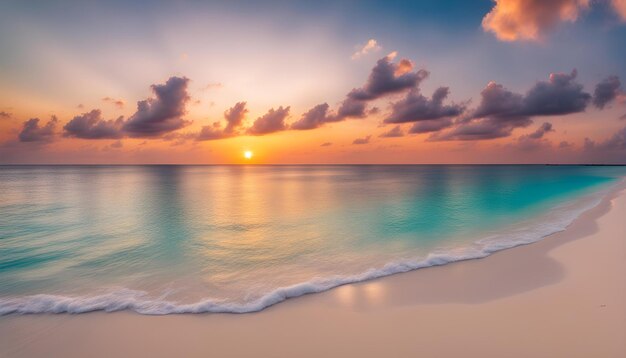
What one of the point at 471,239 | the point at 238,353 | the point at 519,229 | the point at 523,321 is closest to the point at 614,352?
the point at 523,321

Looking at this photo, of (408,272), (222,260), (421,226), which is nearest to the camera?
(408,272)

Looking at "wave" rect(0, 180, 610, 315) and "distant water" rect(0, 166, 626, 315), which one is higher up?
"wave" rect(0, 180, 610, 315)

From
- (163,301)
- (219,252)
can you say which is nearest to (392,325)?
(163,301)

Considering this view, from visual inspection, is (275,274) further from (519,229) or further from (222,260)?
(519,229)

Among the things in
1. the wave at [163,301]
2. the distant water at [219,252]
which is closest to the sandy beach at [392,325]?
the wave at [163,301]

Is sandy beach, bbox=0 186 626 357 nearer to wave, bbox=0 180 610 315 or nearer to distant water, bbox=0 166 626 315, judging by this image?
wave, bbox=0 180 610 315

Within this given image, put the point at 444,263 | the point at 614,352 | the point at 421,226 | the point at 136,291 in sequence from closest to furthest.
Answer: the point at 614,352 < the point at 136,291 < the point at 444,263 < the point at 421,226

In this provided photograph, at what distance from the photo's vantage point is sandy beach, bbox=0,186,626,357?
4.63 m

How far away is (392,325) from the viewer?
5258 millimetres

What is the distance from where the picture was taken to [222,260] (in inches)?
394

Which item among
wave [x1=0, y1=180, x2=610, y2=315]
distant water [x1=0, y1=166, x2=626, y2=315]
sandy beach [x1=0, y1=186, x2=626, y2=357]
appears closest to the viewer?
sandy beach [x1=0, y1=186, x2=626, y2=357]

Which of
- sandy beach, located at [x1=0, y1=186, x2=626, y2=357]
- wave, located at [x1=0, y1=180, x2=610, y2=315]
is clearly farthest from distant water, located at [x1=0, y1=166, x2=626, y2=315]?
sandy beach, located at [x1=0, y1=186, x2=626, y2=357]

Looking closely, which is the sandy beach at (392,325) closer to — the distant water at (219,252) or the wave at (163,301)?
the wave at (163,301)

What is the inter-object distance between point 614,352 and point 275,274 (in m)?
7.18
